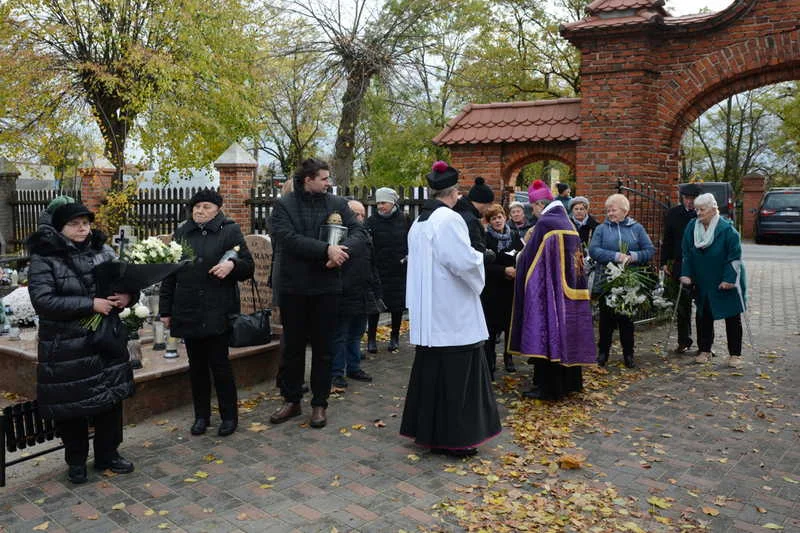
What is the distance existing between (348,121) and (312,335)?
495 inches

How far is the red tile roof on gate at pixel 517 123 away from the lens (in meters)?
10.6

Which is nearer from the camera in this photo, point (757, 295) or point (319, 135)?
point (757, 295)

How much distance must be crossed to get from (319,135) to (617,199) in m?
28.9

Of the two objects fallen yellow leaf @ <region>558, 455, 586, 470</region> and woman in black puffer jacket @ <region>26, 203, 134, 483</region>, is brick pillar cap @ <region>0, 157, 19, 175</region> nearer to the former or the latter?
woman in black puffer jacket @ <region>26, 203, 134, 483</region>

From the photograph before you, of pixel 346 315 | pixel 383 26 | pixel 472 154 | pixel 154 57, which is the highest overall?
pixel 383 26

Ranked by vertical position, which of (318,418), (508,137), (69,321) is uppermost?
(508,137)

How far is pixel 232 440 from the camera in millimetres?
5250

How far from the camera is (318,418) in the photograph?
5523 millimetres

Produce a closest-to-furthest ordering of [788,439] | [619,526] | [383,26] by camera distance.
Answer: [619,526] → [788,439] → [383,26]

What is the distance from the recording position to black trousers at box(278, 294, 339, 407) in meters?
5.38

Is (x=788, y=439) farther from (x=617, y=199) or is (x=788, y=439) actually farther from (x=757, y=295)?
(x=757, y=295)

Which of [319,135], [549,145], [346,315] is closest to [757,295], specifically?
[549,145]

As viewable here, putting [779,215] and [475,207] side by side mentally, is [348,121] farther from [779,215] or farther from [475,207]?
[779,215]

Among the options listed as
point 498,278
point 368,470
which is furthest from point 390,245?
point 368,470
